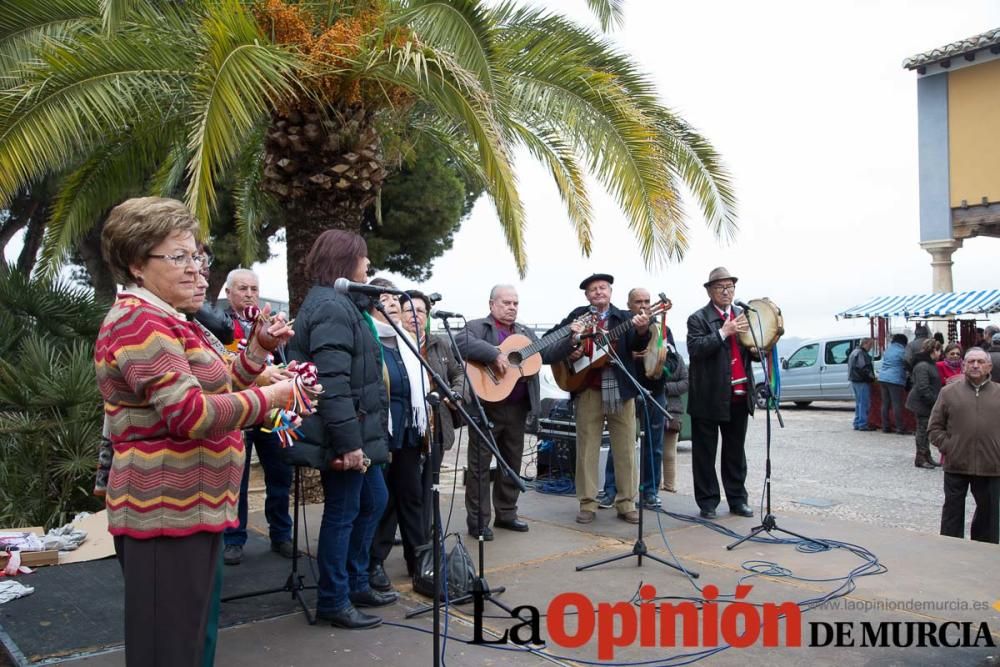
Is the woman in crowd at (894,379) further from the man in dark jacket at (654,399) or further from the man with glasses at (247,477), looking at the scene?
the man with glasses at (247,477)

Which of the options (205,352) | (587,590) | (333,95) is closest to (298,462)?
(205,352)

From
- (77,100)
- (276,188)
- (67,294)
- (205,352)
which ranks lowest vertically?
(205,352)

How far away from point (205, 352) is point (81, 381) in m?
5.10

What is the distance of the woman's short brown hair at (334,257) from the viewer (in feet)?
13.3

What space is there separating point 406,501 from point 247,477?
1.32m

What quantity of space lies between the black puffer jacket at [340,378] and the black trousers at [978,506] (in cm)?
461

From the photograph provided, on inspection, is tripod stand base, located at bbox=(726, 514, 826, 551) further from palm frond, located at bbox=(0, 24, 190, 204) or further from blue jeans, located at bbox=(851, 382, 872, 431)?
blue jeans, located at bbox=(851, 382, 872, 431)

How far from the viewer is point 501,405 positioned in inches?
245

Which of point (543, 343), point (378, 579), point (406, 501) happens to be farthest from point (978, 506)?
point (378, 579)

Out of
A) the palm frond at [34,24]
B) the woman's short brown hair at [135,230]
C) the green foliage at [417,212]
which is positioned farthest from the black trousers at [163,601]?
the green foliage at [417,212]

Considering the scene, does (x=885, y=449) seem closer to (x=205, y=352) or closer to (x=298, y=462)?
(x=298, y=462)

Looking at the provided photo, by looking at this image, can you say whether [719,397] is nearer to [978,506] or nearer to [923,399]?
[978,506]

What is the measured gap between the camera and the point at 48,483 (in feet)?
21.8

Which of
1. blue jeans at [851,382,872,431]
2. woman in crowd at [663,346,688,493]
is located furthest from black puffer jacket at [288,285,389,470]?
blue jeans at [851,382,872,431]
